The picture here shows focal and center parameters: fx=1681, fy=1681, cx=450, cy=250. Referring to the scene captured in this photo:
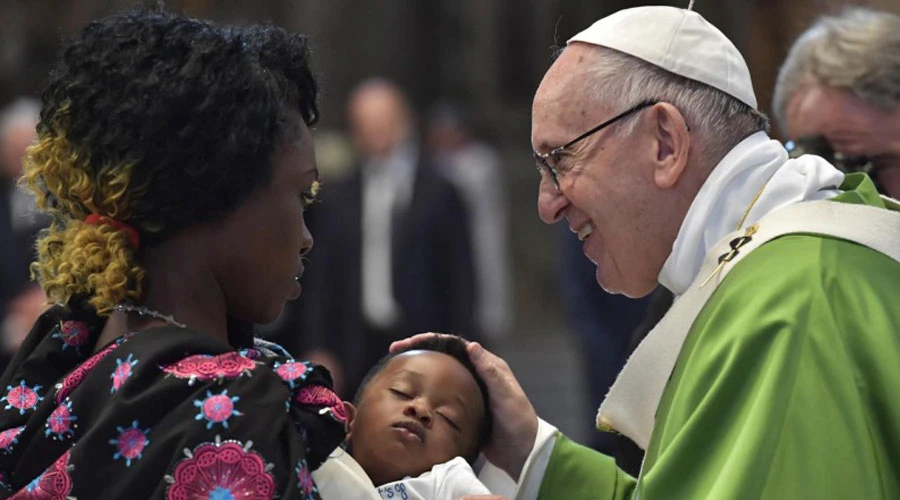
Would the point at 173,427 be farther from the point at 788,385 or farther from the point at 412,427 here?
the point at 788,385

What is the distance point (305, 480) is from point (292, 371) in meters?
0.21

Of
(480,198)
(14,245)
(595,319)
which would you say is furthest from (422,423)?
(480,198)

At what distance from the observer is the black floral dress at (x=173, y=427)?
270 cm

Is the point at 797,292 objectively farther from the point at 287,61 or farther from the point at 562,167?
the point at 287,61

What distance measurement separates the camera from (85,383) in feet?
9.18

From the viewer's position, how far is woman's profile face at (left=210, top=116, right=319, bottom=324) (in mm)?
2900

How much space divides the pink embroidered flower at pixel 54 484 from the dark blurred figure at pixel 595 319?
5.61 m

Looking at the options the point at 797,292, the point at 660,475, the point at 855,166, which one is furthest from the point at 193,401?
the point at 855,166

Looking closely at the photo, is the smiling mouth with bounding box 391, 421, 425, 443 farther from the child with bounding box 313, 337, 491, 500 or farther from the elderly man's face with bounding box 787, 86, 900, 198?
the elderly man's face with bounding box 787, 86, 900, 198

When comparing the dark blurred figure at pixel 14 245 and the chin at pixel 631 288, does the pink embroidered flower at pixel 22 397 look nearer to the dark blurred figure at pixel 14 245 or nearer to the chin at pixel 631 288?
the chin at pixel 631 288

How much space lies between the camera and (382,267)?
9.80m

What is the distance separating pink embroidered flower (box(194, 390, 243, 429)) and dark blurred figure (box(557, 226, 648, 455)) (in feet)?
18.3

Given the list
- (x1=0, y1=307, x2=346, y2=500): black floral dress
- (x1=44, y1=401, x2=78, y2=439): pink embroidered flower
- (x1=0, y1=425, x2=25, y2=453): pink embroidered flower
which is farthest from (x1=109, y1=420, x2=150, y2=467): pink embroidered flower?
(x1=0, y1=425, x2=25, y2=453): pink embroidered flower

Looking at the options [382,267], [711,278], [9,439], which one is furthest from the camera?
[382,267]
